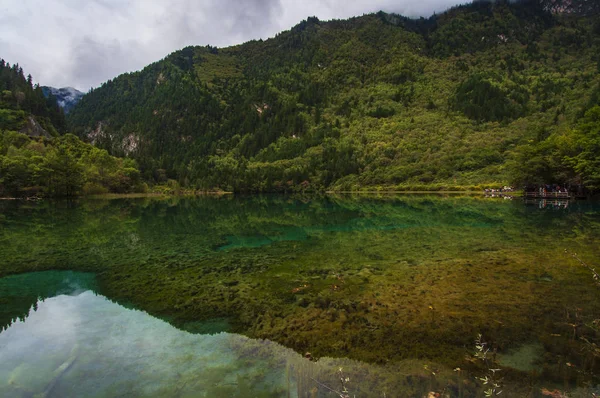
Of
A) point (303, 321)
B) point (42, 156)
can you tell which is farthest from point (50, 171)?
point (303, 321)

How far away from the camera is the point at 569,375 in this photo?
232 inches

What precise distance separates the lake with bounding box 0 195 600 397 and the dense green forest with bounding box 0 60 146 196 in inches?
2943

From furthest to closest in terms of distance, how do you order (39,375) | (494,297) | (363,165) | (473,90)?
1. (473,90)
2. (363,165)
3. (494,297)
4. (39,375)

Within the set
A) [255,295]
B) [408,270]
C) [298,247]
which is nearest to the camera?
[255,295]

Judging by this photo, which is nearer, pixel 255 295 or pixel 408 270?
pixel 255 295

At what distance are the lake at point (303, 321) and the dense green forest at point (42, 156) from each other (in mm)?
74754

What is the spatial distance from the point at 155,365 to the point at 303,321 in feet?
11.8

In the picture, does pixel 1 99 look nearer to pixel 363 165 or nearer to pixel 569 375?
pixel 363 165

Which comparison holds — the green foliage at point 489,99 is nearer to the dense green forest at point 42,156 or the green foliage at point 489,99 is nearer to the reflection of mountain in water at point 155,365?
the dense green forest at point 42,156

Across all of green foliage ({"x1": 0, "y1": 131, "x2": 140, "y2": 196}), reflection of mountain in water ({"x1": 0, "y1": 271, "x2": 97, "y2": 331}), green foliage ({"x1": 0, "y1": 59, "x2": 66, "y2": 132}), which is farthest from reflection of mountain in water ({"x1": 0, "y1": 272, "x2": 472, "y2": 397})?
green foliage ({"x1": 0, "y1": 59, "x2": 66, "y2": 132})

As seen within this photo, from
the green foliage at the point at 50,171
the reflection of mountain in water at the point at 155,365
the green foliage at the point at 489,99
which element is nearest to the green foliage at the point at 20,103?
the green foliage at the point at 50,171

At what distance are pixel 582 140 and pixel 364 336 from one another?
61.3m

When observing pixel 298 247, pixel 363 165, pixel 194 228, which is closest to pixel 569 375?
pixel 298 247

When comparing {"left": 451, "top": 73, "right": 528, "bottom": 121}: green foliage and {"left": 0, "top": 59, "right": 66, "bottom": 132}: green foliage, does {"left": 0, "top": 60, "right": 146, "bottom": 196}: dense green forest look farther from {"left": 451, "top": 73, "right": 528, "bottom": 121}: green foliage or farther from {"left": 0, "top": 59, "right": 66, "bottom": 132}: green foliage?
{"left": 451, "top": 73, "right": 528, "bottom": 121}: green foliage
